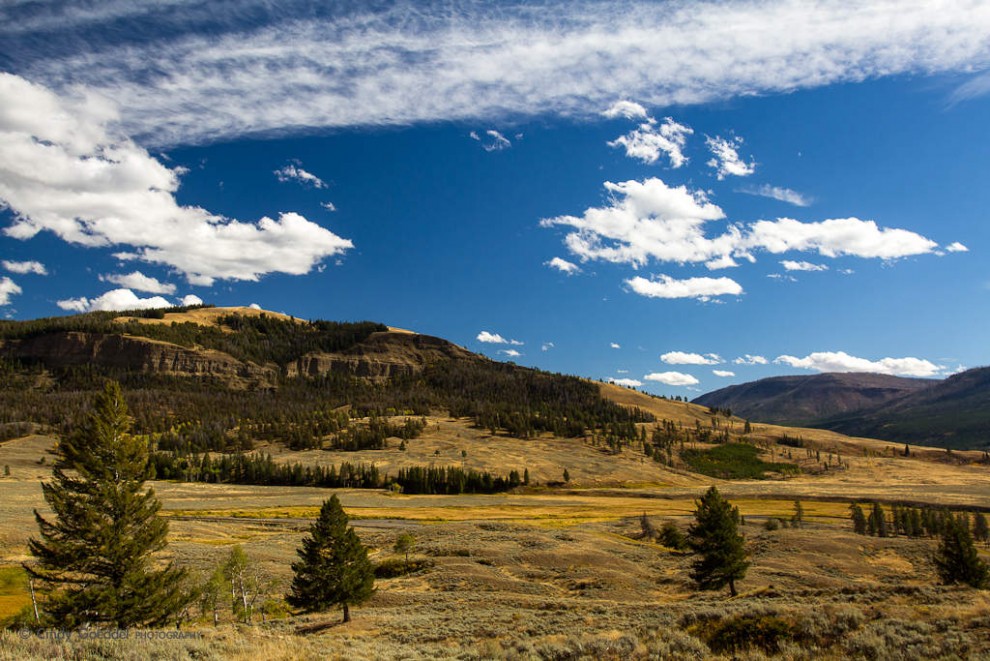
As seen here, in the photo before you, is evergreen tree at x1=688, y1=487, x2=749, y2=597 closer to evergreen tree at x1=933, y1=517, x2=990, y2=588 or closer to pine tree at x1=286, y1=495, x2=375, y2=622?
evergreen tree at x1=933, y1=517, x2=990, y2=588

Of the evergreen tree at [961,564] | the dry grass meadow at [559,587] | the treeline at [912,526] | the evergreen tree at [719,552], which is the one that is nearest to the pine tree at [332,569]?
the dry grass meadow at [559,587]

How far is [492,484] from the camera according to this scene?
170250mm

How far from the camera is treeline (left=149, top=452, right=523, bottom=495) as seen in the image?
167500 mm

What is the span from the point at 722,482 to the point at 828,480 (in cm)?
3606

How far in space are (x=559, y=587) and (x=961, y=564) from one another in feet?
117

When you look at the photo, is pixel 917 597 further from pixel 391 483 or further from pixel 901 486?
pixel 901 486

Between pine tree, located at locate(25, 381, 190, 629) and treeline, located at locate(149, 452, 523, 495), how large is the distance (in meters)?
142

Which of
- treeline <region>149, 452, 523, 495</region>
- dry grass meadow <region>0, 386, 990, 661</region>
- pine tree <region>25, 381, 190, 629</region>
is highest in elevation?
pine tree <region>25, 381, 190, 629</region>

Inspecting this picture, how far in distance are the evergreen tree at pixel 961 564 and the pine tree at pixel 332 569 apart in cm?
5040

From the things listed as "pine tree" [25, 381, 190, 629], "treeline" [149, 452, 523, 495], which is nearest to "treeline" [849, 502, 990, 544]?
"treeline" [149, 452, 523, 495]

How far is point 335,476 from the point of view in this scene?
6845 inches

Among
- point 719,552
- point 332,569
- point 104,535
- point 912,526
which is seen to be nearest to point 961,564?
point 719,552

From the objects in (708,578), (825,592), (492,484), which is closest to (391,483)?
(492,484)

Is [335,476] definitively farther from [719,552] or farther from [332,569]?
[719,552]
